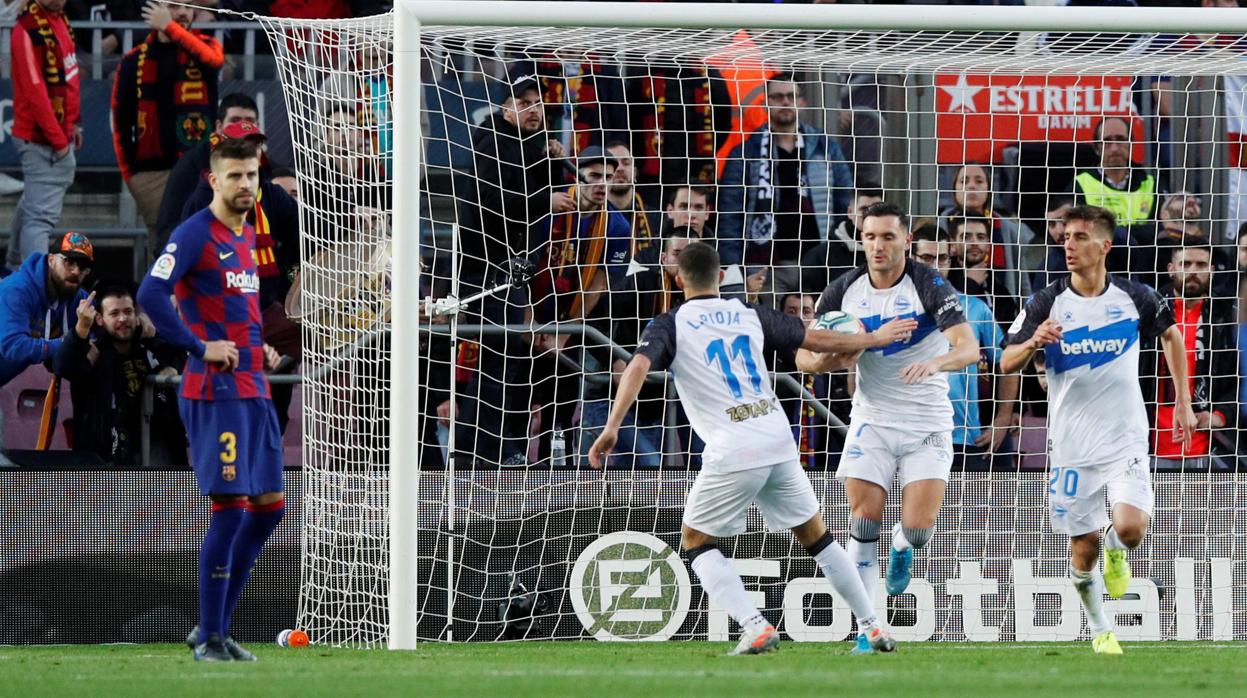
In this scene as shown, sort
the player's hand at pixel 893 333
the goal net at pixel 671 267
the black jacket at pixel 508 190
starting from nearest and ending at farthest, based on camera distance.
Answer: the player's hand at pixel 893 333, the goal net at pixel 671 267, the black jacket at pixel 508 190

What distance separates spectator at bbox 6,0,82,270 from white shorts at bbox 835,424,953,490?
5.42 meters

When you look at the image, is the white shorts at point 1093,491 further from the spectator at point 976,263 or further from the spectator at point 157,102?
the spectator at point 157,102

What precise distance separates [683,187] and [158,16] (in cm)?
358

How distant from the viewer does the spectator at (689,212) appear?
10.8 m

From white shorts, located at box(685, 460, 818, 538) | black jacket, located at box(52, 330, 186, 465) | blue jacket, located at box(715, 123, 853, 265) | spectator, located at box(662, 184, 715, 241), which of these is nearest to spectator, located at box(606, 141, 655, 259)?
spectator, located at box(662, 184, 715, 241)

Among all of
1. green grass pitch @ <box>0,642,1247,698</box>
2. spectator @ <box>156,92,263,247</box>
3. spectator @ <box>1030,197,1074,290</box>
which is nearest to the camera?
green grass pitch @ <box>0,642,1247,698</box>

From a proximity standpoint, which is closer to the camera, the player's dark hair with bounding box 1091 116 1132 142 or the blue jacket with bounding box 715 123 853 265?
the blue jacket with bounding box 715 123 853 265

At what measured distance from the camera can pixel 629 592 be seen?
33.1ft

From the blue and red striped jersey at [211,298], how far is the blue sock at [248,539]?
538 mm

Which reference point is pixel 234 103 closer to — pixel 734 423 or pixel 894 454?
pixel 734 423

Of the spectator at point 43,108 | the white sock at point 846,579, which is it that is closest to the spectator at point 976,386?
the white sock at point 846,579

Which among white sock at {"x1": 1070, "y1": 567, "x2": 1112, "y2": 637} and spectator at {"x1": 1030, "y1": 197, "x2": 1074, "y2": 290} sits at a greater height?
spectator at {"x1": 1030, "y1": 197, "x2": 1074, "y2": 290}

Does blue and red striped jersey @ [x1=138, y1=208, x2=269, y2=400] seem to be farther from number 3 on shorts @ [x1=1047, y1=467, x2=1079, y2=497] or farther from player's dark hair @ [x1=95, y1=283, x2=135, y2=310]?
number 3 on shorts @ [x1=1047, y1=467, x2=1079, y2=497]

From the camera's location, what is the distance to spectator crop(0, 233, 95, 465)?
994 centimetres
